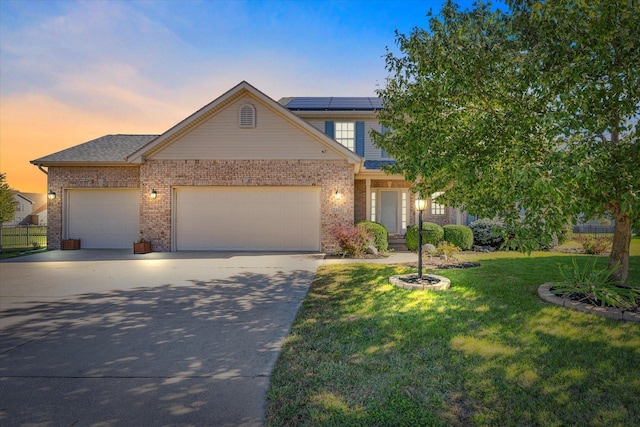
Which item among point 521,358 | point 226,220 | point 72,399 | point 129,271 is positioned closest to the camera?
point 72,399

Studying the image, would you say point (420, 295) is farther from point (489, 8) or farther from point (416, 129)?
point (489, 8)

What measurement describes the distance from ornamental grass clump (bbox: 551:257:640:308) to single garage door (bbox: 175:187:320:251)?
8.41 meters

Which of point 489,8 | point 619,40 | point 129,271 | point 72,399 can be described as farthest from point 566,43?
point 129,271

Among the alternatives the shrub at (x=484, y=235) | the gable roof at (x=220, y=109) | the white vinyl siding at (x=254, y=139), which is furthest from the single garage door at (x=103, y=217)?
the shrub at (x=484, y=235)

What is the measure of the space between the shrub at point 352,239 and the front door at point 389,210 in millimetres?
4848

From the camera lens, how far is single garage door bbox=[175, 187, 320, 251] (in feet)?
42.2

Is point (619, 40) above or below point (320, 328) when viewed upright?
above

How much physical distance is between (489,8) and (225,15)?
9.26 m

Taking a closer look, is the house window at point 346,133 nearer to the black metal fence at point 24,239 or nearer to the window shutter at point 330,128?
the window shutter at point 330,128

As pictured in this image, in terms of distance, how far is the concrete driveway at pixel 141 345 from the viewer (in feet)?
8.75

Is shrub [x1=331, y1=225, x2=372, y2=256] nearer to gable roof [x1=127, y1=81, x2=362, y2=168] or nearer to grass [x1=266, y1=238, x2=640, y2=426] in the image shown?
gable roof [x1=127, y1=81, x2=362, y2=168]

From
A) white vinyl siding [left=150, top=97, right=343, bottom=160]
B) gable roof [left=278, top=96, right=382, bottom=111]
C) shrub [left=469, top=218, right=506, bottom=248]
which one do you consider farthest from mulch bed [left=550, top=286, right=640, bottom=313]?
gable roof [left=278, top=96, right=382, bottom=111]

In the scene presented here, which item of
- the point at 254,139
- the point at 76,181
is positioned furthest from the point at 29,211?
the point at 254,139

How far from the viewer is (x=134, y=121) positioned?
18.3m
